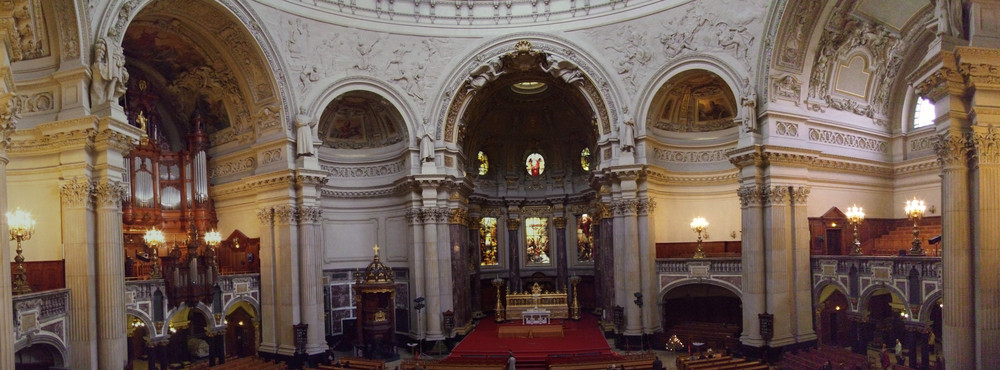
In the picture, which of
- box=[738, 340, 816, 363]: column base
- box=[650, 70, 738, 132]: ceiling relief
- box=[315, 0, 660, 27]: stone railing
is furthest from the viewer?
box=[315, 0, 660, 27]: stone railing

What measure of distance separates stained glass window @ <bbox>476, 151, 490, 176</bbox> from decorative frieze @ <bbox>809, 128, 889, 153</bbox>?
18.0 m

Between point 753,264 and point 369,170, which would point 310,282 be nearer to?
point 369,170

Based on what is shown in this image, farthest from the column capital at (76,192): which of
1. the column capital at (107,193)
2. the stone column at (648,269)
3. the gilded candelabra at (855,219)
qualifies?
the gilded candelabra at (855,219)

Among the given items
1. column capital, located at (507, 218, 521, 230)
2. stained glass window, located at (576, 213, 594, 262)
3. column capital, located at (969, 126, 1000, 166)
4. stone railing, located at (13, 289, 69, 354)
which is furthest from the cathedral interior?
column capital, located at (969, 126, 1000, 166)

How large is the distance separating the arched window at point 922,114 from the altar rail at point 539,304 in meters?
16.2

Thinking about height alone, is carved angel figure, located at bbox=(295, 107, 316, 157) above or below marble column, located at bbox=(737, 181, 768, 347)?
above

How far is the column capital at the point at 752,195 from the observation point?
79.0 ft

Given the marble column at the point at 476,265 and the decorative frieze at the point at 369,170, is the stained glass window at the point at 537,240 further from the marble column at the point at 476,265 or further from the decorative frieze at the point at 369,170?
the decorative frieze at the point at 369,170

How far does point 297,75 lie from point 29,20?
11046 millimetres

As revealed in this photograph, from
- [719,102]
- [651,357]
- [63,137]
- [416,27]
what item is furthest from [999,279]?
[416,27]

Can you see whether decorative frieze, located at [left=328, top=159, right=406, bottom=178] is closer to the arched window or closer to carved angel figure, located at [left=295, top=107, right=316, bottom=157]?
carved angel figure, located at [left=295, top=107, right=316, bottom=157]

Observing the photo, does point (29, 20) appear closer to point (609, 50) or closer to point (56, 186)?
point (56, 186)

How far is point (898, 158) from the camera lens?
1061 inches

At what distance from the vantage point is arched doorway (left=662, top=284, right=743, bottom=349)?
28047 mm
